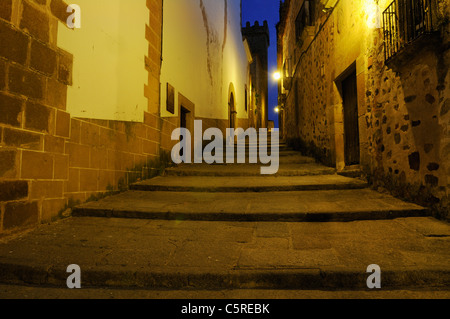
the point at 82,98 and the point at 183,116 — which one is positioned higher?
the point at 183,116

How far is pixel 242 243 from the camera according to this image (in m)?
2.51

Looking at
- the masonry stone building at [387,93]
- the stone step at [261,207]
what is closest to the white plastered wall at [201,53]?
the stone step at [261,207]

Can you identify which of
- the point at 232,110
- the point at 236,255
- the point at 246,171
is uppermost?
the point at 232,110

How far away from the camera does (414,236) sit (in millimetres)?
2555

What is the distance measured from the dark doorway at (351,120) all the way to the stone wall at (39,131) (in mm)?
4616

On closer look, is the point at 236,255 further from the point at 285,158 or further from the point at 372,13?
the point at 285,158

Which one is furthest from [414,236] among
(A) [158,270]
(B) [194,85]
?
(B) [194,85]

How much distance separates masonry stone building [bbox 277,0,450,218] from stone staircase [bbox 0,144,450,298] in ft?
1.48

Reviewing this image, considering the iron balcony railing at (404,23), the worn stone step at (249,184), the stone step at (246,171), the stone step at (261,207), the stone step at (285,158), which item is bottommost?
the stone step at (261,207)

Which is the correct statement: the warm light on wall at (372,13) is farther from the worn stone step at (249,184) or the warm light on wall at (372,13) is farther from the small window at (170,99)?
the small window at (170,99)

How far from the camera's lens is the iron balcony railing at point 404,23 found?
306 centimetres

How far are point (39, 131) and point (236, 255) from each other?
256 centimetres

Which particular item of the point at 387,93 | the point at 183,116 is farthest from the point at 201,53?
the point at 387,93

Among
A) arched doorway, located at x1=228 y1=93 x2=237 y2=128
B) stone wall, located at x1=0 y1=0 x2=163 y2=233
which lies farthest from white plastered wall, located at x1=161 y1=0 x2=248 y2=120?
stone wall, located at x1=0 y1=0 x2=163 y2=233
